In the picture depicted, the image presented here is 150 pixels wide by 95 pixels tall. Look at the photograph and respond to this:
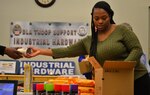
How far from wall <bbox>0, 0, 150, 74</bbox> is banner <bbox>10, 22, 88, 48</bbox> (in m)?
0.08

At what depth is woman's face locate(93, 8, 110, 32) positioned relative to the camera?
211 cm

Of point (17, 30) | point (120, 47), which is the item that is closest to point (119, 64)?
point (120, 47)

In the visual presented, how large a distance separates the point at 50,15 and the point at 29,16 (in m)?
0.34

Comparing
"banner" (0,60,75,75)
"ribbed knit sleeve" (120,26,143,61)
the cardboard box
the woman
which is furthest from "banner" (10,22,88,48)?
the cardboard box

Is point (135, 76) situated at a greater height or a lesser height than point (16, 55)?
lesser

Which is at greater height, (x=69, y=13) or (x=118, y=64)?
(x=69, y=13)

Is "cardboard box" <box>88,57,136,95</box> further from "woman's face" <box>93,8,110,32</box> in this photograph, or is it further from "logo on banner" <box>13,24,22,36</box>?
"logo on banner" <box>13,24,22,36</box>

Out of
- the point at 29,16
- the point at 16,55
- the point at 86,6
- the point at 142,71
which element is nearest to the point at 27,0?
the point at 29,16

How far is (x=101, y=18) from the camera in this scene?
2.12 metres

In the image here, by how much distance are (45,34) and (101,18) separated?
10.1ft

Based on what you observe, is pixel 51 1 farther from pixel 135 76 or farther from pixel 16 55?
pixel 135 76

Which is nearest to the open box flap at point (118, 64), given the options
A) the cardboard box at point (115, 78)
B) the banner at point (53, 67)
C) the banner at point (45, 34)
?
the cardboard box at point (115, 78)

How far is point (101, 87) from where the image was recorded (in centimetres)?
181

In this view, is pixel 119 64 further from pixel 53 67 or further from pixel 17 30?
pixel 17 30
